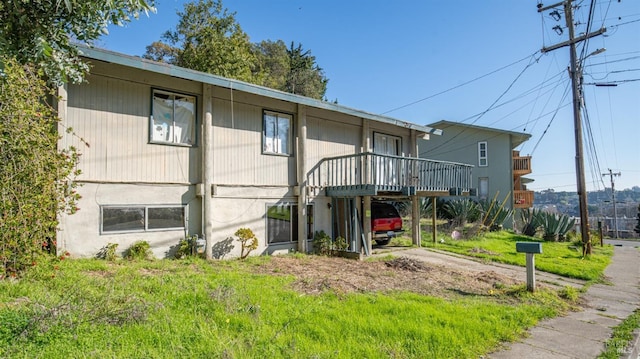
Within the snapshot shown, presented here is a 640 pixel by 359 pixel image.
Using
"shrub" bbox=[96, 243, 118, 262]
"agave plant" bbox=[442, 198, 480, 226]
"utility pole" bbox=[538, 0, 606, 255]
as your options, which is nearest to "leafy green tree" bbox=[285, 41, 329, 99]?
Answer: "agave plant" bbox=[442, 198, 480, 226]

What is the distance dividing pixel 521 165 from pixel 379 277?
76.6 feet

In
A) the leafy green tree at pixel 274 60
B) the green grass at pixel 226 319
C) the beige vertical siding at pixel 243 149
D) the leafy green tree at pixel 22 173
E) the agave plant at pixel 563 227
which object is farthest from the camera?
the leafy green tree at pixel 274 60

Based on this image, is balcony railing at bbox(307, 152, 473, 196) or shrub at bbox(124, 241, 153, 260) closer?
shrub at bbox(124, 241, 153, 260)

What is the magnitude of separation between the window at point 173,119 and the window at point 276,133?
2.30 meters

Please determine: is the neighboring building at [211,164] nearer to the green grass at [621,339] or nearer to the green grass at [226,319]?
the green grass at [226,319]

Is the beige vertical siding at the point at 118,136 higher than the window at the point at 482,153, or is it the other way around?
the window at the point at 482,153

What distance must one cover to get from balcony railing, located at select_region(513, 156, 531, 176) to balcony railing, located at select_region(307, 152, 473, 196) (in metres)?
15.3

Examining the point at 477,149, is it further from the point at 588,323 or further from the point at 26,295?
the point at 26,295

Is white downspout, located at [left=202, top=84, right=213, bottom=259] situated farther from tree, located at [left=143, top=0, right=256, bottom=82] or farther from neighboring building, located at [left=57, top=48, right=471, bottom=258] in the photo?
tree, located at [left=143, top=0, right=256, bottom=82]

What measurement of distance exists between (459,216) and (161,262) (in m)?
16.4

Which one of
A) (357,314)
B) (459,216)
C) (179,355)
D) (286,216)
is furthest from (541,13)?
(179,355)

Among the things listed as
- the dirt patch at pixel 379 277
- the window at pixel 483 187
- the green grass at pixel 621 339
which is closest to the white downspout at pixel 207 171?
the dirt patch at pixel 379 277

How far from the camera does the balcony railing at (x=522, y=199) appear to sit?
2722 centimetres

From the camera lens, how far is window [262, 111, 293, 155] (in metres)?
11.8
